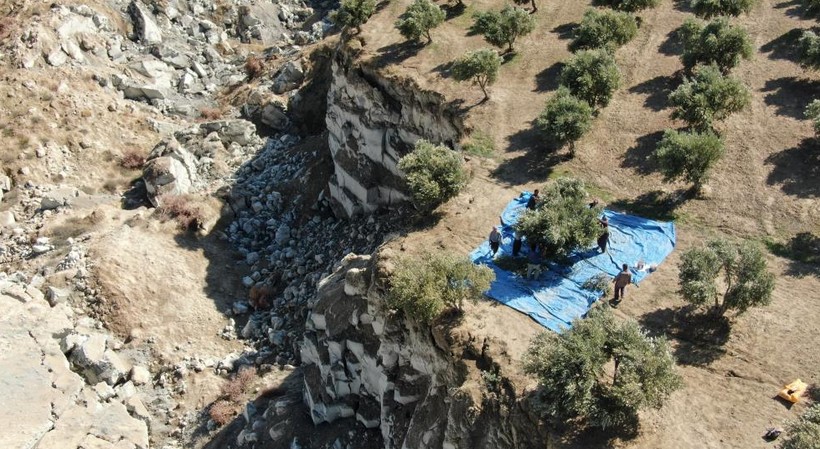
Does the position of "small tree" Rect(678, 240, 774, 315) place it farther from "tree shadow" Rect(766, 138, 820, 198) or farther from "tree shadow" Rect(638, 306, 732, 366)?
"tree shadow" Rect(766, 138, 820, 198)

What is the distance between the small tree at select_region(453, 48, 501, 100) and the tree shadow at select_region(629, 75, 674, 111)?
7.54m

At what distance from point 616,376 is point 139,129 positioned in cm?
3909

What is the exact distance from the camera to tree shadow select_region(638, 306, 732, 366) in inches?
827

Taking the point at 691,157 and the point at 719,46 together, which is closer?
the point at 691,157

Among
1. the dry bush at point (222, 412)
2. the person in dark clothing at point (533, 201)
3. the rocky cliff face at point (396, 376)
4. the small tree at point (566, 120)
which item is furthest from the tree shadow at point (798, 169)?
the dry bush at point (222, 412)

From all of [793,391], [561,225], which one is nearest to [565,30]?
[561,225]

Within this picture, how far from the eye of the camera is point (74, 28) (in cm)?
4919

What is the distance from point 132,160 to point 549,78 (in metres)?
27.9

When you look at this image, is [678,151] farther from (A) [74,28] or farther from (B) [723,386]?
(A) [74,28]

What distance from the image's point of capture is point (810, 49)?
1248 inches

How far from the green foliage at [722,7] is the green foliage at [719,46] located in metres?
3.17

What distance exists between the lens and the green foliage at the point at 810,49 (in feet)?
104

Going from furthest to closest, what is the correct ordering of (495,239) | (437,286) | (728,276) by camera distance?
1. (495,239)
2. (437,286)
3. (728,276)

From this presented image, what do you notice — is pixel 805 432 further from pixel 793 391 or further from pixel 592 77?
pixel 592 77
